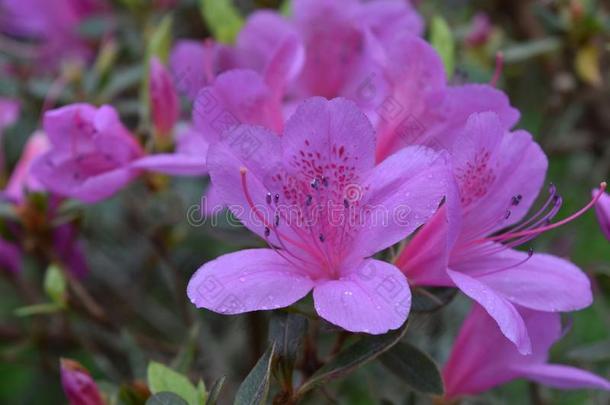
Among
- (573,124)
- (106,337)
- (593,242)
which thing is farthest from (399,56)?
(593,242)

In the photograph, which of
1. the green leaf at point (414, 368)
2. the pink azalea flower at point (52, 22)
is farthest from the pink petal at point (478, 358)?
the pink azalea flower at point (52, 22)

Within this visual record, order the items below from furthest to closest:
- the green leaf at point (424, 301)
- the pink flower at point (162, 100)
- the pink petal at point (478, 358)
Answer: the pink flower at point (162, 100) < the pink petal at point (478, 358) < the green leaf at point (424, 301)

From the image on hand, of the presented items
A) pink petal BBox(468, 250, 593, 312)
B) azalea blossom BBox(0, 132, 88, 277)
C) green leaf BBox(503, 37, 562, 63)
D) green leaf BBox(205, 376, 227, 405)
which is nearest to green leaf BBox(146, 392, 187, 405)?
green leaf BBox(205, 376, 227, 405)

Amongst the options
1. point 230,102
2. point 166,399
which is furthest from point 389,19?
point 166,399

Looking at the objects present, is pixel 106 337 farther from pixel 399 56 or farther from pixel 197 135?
pixel 399 56

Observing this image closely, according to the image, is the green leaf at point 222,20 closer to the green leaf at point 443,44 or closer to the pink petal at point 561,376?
the green leaf at point 443,44

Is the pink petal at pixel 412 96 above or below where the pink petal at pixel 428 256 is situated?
above

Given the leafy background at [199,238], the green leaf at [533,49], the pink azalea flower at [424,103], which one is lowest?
the leafy background at [199,238]

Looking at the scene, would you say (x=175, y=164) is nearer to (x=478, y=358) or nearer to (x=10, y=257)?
(x=478, y=358)

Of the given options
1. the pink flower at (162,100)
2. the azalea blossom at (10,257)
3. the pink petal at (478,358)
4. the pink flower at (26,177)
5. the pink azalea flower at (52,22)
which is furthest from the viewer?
the pink azalea flower at (52,22)
